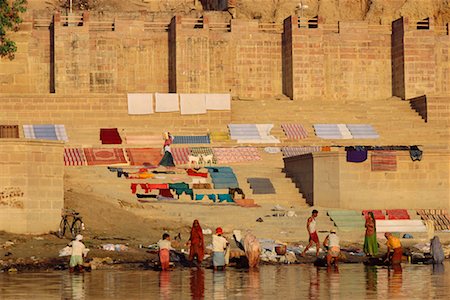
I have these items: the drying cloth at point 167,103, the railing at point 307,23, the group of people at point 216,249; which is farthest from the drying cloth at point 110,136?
the group of people at point 216,249

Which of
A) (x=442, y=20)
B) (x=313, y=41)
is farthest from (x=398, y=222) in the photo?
(x=442, y=20)

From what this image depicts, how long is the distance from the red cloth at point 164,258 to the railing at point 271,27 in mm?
29302

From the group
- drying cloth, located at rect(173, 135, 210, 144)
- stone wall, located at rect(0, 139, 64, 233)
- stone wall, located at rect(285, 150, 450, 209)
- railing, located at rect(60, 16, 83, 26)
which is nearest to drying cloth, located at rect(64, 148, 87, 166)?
drying cloth, located at rect(173, 135, 210, 144)

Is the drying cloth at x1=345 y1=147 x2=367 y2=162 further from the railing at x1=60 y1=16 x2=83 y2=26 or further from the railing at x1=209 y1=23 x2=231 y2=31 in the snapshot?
the railing at x1=60 y1=16 x2=83 y2=26

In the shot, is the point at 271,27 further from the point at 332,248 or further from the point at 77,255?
the point at 77,255

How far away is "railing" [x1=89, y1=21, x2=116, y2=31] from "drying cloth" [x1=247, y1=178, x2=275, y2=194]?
15.9m

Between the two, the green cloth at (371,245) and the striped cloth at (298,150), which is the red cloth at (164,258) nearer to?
the green cloth at (371,245)

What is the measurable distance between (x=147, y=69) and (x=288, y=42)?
6.16m

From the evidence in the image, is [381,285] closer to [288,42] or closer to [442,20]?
[288,42]

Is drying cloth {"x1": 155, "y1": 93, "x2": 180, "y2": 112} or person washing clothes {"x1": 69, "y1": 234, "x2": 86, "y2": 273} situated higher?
drying cloth {"x1": 155, "y1": 93, "x2": 180, "y2": 112}

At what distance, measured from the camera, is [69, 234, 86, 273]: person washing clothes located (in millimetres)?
23891

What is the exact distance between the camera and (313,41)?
170 ft

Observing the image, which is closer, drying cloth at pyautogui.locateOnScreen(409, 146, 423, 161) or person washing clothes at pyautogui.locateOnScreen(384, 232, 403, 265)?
person washing clothes at pyautogui.locateOnScreen(384, 232, 403, 265)

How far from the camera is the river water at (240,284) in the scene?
1900cm
